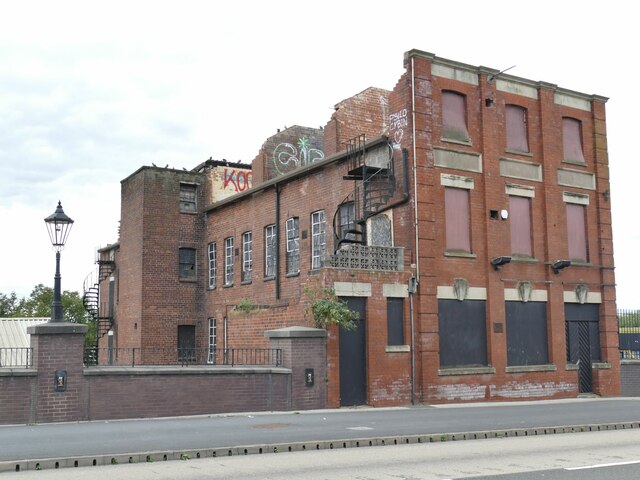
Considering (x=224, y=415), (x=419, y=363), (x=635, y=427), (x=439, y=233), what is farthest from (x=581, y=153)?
(x=224, y=415)

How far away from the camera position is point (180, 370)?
19.2 m

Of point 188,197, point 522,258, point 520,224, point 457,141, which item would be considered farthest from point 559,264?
point 188,197

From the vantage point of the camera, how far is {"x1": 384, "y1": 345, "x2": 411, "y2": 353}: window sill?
23062 mm

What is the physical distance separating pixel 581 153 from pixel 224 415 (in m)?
17.2

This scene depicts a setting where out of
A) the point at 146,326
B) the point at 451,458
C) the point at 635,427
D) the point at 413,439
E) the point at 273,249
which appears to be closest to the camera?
the point at 451,458

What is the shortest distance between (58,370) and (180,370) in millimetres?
2952

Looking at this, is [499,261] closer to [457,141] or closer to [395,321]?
[457,141]

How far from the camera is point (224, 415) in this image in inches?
761

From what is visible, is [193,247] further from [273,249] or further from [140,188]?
[273,249]

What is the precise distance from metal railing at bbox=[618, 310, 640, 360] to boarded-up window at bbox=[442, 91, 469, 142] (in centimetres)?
1049

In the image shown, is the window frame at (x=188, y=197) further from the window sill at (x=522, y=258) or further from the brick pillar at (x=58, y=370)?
the brick pillar at (x=58, y=370)

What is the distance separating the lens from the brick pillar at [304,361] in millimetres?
20891

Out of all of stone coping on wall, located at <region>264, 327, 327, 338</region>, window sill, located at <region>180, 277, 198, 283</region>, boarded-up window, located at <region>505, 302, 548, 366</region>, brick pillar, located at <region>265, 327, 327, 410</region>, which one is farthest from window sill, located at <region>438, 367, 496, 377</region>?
window sill, located at <region>180, 277, 198, 283</region>

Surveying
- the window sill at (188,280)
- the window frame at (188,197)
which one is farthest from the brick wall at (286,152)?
the window sill at (188,280)
